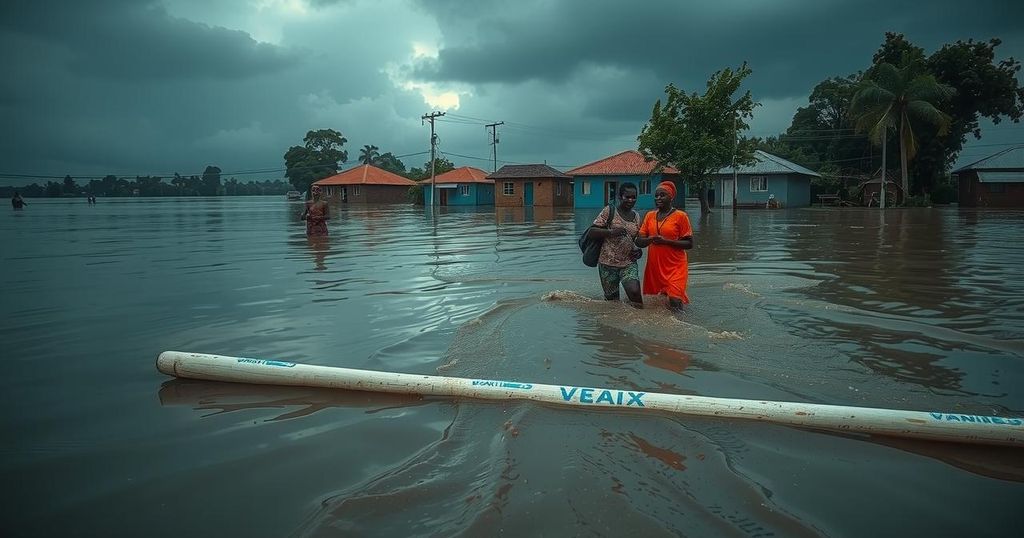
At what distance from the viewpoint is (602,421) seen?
12.9ft

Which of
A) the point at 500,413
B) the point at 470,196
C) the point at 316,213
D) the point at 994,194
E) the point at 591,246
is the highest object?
the point at 470,196

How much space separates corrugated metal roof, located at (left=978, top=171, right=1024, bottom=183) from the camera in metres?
39.4

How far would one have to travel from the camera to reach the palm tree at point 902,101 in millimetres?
35406

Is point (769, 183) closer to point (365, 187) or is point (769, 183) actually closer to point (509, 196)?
point (509, 196)

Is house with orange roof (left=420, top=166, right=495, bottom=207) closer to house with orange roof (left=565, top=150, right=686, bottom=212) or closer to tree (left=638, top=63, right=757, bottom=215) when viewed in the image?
house with orange roof (left=565, top=150, right=686, bottom=212)

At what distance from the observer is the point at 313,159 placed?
89.7m

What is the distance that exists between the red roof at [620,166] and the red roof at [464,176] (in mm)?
11689

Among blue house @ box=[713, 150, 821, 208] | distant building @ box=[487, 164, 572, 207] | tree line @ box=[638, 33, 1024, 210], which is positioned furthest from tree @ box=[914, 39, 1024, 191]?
distant building @ box=[487, 164, 572, 207]

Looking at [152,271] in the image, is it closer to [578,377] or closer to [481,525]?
[578,377]

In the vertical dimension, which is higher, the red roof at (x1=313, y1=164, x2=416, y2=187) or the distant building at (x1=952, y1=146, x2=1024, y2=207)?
the red roof at (x1=313, y1=164, x2=416, y2=187)

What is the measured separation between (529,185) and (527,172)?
1045 millimetres

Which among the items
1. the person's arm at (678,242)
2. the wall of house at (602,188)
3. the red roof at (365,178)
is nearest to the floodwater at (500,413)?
the person's arm at (678,242)

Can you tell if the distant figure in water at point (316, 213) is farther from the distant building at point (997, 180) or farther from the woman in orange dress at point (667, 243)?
the distant building at point (997, 180)

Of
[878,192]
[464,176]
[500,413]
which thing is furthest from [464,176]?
[500,413]
